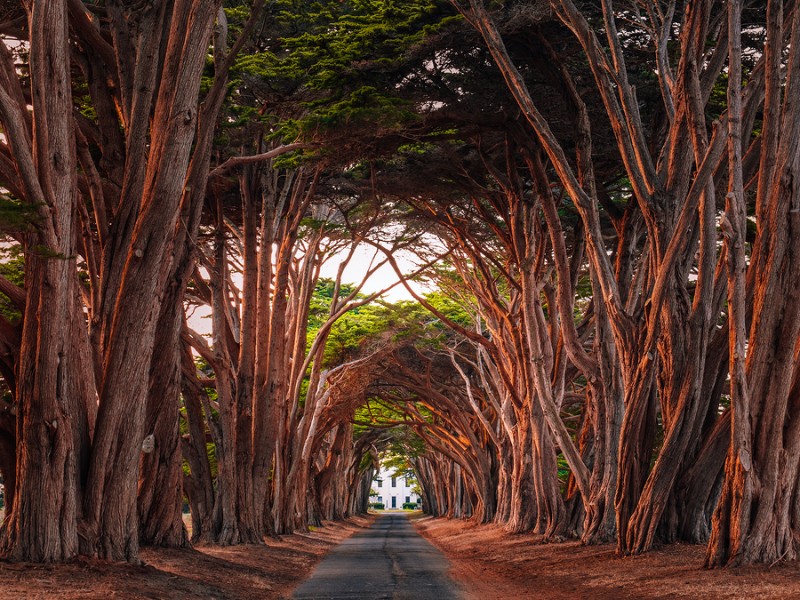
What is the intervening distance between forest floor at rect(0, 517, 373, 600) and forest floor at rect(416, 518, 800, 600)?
8.62 ft

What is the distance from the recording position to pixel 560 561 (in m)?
14.7

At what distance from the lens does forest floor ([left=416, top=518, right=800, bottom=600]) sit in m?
9.01

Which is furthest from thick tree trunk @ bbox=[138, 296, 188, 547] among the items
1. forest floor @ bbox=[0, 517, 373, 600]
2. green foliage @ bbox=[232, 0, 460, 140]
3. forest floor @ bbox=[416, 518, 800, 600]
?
forest floor @ bbox=[416, 518, 800, 600]

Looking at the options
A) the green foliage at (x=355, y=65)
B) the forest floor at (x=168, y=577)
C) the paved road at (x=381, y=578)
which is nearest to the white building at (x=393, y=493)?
the paved road at (x=381, y=578)

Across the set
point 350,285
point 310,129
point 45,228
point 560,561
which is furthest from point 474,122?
point 350,285

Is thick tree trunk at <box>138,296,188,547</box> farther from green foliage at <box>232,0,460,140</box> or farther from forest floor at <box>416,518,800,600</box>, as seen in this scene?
forest floor at <box>416,518,800,600</box>

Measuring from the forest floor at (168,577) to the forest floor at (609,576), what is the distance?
8.62 ft

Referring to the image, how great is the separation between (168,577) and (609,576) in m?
5.26

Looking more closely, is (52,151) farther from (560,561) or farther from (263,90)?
(560,561)

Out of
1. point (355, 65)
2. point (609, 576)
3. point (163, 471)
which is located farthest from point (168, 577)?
point (355, 65)

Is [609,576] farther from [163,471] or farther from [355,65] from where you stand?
[355,65]

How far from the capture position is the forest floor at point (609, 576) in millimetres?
9008

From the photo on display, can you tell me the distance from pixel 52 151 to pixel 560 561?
9639 mm

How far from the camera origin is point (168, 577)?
33.0ft
